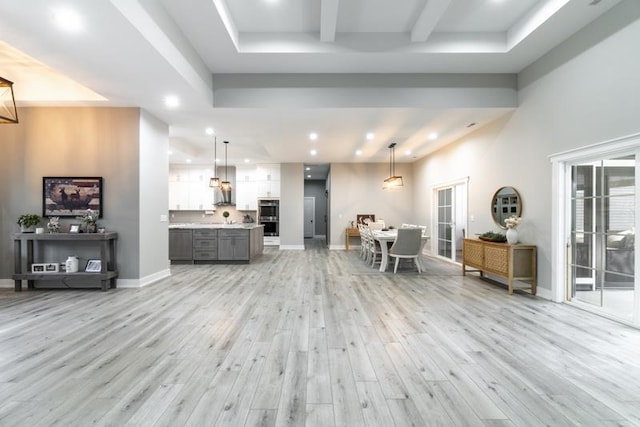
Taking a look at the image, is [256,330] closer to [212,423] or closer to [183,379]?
[183,379]

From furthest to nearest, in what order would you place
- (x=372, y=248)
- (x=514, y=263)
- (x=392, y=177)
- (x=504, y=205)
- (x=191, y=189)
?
(x=191, y=189) → (x=392, y=177) → (x=372, y=248) → (x=504, y=205) → (x=514, y=263)

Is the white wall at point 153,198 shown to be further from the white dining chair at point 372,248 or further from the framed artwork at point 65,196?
the white dining chair at point 372,248

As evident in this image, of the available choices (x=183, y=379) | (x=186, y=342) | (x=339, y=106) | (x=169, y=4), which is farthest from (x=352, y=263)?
(x=169, y=4)

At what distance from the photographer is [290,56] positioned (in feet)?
12.7

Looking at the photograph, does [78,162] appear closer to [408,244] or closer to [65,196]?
[65,196]

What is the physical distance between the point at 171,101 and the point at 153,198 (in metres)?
1.67

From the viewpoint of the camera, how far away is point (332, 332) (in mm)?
2709

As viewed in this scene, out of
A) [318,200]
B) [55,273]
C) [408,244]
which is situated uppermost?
[318,200]

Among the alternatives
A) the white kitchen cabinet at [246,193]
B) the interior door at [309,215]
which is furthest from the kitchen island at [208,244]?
the interior door at [309,215]

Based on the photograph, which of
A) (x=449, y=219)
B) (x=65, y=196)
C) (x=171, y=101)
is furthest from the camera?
(x=449, y=219)

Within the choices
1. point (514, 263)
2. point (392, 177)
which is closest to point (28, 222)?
point (392, 177)

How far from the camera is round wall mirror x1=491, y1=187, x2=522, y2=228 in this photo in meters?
4.45

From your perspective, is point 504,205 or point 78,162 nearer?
point 78,162

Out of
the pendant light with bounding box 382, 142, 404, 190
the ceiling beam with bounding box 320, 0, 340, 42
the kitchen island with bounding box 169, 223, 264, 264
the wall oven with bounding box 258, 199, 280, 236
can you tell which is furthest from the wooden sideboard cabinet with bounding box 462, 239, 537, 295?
the wall oven with bounding box 258, 199, 280, 236
